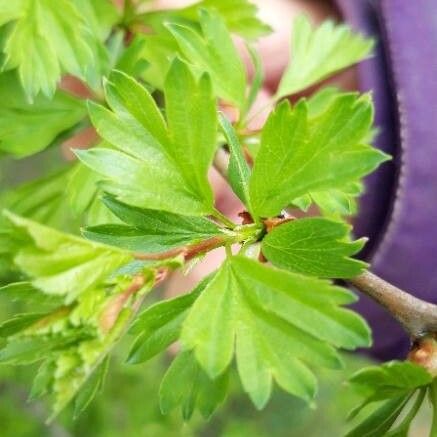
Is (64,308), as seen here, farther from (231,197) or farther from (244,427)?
(244,427)

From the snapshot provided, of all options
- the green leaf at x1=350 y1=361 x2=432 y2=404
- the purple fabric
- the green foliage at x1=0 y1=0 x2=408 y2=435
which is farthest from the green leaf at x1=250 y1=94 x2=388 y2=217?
the purple fabric

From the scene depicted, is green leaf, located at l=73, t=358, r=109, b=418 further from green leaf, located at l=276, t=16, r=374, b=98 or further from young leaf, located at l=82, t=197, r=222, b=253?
green leaf, located at l=276, t=16, r=374, b=98

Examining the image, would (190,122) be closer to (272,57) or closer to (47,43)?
(47,43)

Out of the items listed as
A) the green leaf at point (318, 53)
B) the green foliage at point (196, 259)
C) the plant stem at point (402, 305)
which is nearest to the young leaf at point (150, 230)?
the green foliage at point (196, 259)

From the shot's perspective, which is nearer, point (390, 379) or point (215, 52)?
point (390, 379)

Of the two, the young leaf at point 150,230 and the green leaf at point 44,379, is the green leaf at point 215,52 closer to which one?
the young leaf at point 150,230

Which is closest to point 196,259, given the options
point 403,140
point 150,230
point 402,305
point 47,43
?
point 150,230
